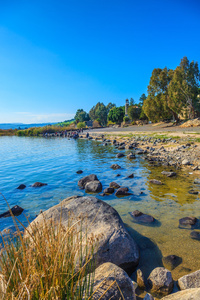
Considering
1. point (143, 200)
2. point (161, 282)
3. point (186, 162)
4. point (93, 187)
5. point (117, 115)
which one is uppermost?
point (117, 115)

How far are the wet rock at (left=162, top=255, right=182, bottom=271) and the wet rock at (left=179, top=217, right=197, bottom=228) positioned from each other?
1.70m

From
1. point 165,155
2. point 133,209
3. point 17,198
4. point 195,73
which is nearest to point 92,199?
point 133,209

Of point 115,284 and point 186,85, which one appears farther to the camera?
point 186,85

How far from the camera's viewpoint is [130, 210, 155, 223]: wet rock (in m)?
6.65

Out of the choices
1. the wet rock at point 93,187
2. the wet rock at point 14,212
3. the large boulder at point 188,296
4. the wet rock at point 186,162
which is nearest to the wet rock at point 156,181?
the wet rock at point 93,187

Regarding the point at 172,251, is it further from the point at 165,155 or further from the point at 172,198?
the point at 165,155

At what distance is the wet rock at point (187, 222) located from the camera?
20.3ft

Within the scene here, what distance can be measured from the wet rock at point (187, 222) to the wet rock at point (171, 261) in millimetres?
1698

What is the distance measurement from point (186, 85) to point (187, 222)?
38.9 m

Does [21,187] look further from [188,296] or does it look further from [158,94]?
[158,94]

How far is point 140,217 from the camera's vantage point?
22.6 ft

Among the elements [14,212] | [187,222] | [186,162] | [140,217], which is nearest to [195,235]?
[187,222]

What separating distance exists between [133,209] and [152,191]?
2.37 metres

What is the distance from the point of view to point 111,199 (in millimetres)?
8898
